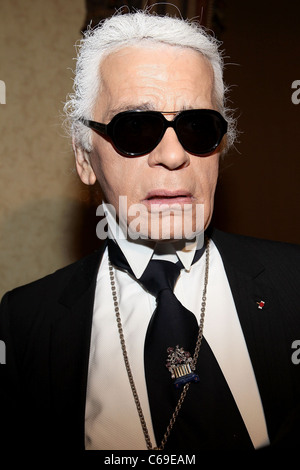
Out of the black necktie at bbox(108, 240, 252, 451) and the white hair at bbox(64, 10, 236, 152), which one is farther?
the white hair at bbox(64, 10, 236, 152)

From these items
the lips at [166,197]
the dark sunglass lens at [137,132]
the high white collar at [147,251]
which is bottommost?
the high white collar at [147,251]

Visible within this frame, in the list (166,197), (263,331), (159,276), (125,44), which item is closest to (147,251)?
(159,276)

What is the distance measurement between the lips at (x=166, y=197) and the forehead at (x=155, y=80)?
221mm

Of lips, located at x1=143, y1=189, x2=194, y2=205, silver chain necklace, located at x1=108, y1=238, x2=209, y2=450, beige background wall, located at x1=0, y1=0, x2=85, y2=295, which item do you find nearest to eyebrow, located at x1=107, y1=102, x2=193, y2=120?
lips, located at x1=143, y1=189, x2=194, y2=205

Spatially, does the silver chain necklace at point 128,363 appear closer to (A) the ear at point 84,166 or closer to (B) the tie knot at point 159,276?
(B) the tie knot at point 159,276

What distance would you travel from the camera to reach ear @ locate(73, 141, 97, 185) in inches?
52.9

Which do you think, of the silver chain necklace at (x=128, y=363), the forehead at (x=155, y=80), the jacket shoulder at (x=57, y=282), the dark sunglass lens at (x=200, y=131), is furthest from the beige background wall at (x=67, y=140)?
the dark sunglass lens at (x=200, y=131)

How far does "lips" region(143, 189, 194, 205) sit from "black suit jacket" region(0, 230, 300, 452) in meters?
0.34

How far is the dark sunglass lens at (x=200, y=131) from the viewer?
1.10 metres

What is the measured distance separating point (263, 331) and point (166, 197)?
47cm

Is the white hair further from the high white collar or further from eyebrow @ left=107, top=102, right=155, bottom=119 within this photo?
the high white collar

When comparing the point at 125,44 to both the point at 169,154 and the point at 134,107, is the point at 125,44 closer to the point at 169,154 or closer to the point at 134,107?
the point at 134,107

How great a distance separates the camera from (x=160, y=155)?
109 cm
